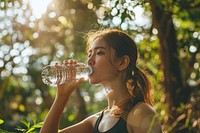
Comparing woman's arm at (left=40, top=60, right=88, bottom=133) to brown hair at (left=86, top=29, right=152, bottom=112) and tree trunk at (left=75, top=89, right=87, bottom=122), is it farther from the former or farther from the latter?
tree trunk at (left=75, top=89, right=87, bottom=122)

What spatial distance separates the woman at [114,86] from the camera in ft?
8.27

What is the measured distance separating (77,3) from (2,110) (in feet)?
38.3

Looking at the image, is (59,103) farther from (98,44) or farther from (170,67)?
(170,67)

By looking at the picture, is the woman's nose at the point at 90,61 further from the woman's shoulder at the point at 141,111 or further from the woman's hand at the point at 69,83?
the woman's shoulder at the point at 141,111

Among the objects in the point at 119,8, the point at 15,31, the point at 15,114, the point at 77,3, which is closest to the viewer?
the point at 119,8

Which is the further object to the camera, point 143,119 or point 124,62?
point 124,62

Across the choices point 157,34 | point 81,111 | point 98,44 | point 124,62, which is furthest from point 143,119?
point 81,111

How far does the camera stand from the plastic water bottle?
2.67 metres

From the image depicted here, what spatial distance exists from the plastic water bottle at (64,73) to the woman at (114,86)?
0.09 feet

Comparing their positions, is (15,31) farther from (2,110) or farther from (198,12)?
(2,110)

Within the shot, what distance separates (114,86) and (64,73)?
11.5 inches

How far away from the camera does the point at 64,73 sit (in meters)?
2.72

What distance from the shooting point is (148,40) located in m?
5.52

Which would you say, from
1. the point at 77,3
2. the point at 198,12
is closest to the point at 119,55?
the point at 77,3
